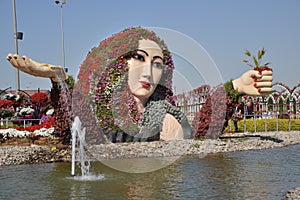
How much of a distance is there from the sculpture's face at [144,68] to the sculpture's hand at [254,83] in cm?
A: 244

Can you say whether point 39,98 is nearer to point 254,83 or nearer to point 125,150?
point 125,150

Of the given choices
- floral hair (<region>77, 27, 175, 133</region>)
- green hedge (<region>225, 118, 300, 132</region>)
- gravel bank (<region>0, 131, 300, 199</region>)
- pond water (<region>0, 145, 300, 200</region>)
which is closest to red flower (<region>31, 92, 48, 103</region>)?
floral hair (<region>77, 27, 175, 133</region>)

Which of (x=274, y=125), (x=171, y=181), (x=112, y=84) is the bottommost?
(x=171, y=181)

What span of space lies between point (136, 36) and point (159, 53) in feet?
2.60

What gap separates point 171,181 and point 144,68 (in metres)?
5.10

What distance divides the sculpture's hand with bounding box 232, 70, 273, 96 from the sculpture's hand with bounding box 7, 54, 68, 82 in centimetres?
500

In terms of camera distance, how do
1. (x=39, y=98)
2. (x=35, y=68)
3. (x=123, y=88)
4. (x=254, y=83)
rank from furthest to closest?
(x=39, y=98) → (x=254, y=83) → (x=123, y=88) → (x=35, y=68)

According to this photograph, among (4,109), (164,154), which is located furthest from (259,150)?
(4,109)

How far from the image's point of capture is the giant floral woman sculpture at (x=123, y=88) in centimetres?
1186

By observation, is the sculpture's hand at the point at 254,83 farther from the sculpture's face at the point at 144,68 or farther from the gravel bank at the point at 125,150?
the sculpture's face at the point at 144,68

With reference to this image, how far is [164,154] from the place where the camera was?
1087 centimetres

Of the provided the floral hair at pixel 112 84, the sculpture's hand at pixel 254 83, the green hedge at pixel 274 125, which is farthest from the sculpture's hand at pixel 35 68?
the green hedge at pixel 274 125

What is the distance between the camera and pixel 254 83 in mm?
12492

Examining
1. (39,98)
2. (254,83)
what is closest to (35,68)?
(254,83)
